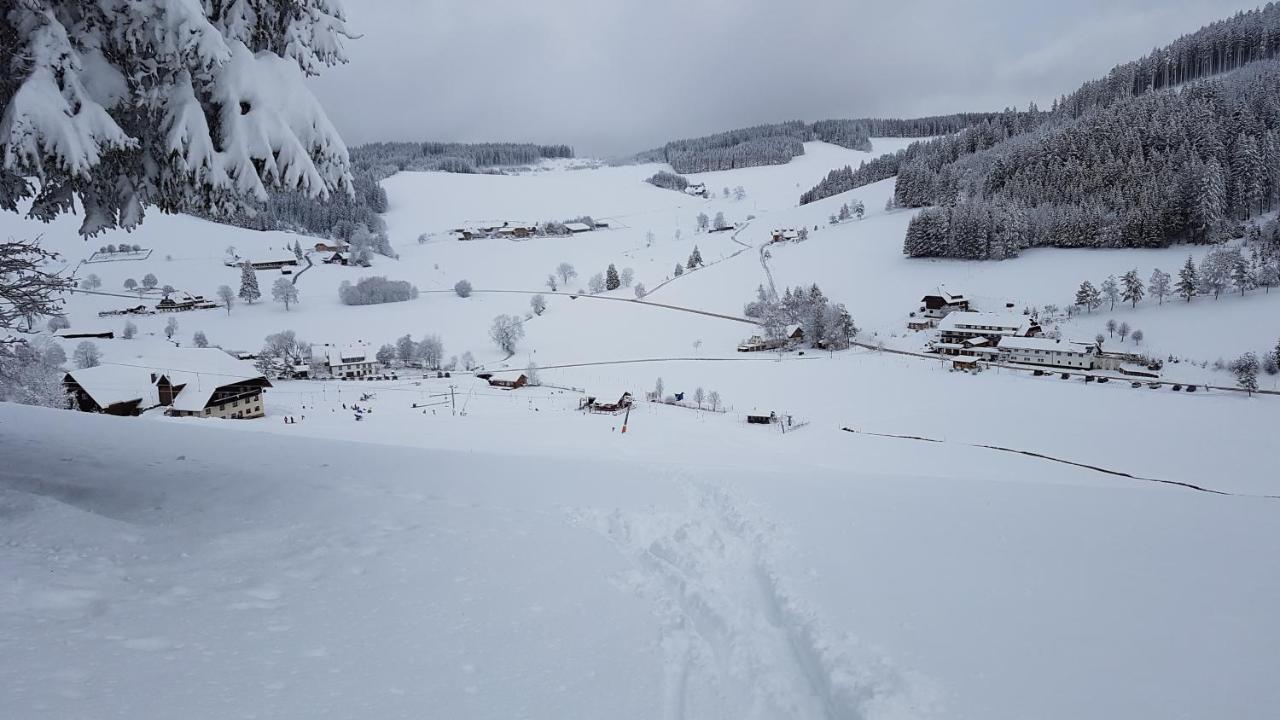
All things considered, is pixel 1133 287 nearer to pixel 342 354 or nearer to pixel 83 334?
pixel 342 354

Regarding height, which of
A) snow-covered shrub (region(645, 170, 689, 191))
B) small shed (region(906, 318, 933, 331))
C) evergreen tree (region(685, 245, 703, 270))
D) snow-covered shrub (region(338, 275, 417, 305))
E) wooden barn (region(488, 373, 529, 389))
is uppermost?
snow-covered shrub (region(645, 170, 689, 191))

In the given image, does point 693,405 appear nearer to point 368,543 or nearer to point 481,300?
point 368,543

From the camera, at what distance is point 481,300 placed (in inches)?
3236

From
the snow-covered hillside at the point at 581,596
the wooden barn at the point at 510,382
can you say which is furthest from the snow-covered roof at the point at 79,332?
the snow-covered hillside at the point at 581,596

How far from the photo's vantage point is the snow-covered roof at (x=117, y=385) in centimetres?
2998

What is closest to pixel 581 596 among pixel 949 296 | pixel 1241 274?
pixel 949 296

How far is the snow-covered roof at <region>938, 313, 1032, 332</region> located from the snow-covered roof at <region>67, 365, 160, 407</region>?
58.6m

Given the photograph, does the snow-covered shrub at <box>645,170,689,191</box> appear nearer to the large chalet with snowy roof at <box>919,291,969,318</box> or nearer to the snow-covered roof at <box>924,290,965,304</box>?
the snow-covered roof at <box>924,290,965,304</box>

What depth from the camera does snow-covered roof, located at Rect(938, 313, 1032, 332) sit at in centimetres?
5156

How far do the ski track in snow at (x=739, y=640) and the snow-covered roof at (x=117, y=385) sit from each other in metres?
34.5

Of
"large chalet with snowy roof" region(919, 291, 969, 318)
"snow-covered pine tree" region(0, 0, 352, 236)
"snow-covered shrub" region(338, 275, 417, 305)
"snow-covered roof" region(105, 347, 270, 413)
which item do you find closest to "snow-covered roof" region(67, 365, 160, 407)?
"snow-covered roof" region(105, 347, 270, 413)

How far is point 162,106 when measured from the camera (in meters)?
5.47

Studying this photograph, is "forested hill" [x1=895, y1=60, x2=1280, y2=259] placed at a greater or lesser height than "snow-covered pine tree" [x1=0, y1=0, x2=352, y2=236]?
greater

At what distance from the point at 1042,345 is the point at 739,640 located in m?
51.8
